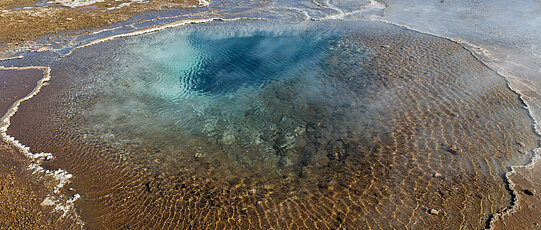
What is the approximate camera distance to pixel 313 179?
25.0ft

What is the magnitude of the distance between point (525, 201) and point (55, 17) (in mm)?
31702

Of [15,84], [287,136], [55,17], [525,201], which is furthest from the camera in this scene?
[55,17]

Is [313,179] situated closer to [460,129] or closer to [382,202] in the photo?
[382,202]

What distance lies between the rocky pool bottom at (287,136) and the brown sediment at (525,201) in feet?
1.07

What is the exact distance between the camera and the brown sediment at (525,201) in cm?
601

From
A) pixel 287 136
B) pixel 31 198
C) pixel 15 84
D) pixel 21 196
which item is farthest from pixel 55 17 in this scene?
pixel 287 136

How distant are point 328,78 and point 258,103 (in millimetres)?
A: 3738

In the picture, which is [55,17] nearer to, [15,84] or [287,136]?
[15,84]

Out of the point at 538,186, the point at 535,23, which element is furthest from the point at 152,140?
the point at 535,23

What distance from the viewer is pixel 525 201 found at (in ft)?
21.2

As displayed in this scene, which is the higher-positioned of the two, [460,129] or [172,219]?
[460,129]

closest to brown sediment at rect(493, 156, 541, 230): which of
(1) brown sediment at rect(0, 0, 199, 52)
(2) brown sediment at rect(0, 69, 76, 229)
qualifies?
(2) brown sediment at rect(0, 69, 76, 229)

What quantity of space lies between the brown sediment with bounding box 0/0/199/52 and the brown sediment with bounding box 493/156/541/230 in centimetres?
2574

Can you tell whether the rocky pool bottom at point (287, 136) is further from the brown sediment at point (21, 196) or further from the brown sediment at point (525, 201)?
the brown sediment at point (21, 196)
